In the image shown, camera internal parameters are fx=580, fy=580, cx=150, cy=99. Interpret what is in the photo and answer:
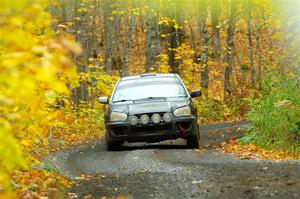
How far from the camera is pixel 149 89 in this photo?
45.4ft

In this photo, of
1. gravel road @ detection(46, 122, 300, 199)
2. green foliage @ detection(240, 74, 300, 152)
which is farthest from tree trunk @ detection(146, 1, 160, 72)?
gravel road @ detection(46, 122, 300, 199)

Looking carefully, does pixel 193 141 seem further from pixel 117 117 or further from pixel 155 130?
pixel 117 117

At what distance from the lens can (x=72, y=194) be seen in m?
7.69

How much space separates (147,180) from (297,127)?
4530 millimetres

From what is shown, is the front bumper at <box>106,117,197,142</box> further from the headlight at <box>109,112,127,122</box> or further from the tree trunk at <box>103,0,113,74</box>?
the tree trunk at <box>103,0,113,74</box>

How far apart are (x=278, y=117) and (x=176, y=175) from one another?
4576 millimetres

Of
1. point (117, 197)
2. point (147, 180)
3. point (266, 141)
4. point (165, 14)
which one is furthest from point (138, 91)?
point (165, 14)

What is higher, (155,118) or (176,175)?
(155,118)

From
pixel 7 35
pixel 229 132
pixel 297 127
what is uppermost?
pixel 7 35

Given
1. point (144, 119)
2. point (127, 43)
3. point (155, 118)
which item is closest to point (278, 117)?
point (155, 118)

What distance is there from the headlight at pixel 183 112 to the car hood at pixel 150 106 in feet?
0.31

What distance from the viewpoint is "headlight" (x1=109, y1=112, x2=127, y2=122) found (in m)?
12.9

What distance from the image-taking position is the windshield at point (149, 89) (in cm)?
1357

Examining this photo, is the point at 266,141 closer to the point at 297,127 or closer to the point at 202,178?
the point at 297,127
